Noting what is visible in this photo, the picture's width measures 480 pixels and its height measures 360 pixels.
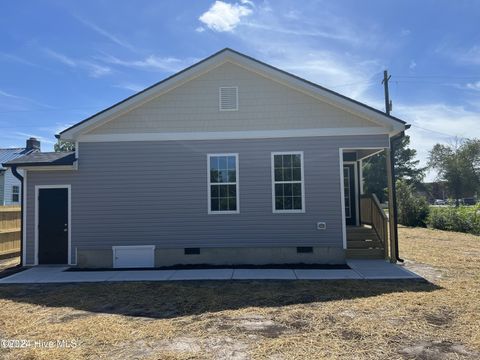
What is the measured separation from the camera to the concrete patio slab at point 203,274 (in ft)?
27.2

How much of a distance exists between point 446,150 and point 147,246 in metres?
51.5

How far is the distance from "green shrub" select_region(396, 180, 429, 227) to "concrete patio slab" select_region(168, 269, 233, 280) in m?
16.0

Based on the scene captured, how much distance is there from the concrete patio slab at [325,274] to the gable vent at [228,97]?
4.75 meters

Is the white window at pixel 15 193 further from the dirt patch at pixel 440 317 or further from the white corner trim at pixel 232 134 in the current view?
the dirt patch at pixel 440 317

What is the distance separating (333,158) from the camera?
32.3 feet

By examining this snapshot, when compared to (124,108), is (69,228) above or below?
below

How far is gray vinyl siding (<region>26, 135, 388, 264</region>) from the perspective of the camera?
32.1 ft

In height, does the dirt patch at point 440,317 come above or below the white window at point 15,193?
below

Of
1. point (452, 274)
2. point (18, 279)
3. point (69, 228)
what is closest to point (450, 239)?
point (452, 274)

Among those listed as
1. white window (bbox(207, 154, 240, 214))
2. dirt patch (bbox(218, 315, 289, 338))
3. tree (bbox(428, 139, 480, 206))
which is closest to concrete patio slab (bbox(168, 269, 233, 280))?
white window (bbox(207, 154, 240, 214))

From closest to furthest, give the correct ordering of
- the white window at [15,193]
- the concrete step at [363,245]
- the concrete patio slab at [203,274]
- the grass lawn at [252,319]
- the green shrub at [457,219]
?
1. the grass lawn at [252,319]
2. the concrete patio slab at [203,274]
3. the concrete step at [363,245]
4. the green shrub at [457,219]
5. the white window at [15,193]

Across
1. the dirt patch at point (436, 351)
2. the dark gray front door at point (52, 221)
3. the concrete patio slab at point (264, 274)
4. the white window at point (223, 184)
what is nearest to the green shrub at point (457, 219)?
the concrete patio slab at point (264, 274)

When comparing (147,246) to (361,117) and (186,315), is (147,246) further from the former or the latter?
(361,117)

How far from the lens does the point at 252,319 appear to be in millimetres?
5414
